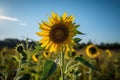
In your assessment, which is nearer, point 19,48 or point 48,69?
point 48,69

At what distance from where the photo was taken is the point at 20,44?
9.74ft

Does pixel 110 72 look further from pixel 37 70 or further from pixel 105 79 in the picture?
pixel 37 70

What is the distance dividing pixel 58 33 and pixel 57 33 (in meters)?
0.02

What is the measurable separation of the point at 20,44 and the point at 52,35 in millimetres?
677

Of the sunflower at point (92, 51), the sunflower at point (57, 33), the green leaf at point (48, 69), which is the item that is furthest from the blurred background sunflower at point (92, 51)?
the green leaf at point (48, 69)

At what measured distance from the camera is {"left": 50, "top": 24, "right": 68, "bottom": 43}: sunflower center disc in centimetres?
235

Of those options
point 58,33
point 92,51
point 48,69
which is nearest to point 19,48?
point 58,33

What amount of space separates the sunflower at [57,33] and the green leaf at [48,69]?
38 centimetres

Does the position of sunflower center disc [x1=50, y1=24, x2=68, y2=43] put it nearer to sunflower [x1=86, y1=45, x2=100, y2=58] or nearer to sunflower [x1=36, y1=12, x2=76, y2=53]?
sunflower [x1=36, y1=12, x2=76, y2=53]

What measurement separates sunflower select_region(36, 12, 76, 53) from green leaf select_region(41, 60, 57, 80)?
379mm

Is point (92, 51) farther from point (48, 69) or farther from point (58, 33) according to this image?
point (48, 69)

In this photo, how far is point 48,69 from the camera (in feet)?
5.88

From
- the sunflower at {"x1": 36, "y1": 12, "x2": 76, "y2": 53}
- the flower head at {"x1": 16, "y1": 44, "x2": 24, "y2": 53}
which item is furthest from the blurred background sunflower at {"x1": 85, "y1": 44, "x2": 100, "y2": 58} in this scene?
the sunflower at {"x1": 36, "y1": 12, "x2": 76, "y2": 53}

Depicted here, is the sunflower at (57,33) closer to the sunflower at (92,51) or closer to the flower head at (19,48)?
the flower head at (19,48)
